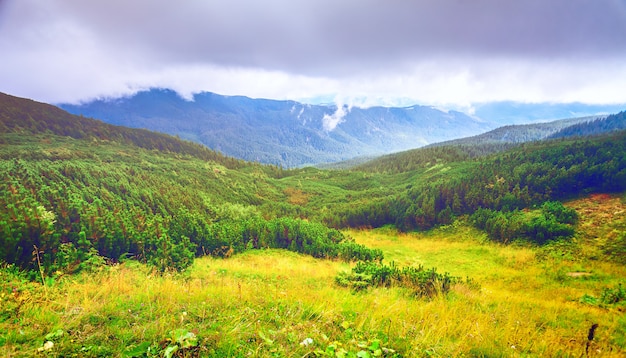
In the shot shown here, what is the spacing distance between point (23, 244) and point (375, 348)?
14.2m

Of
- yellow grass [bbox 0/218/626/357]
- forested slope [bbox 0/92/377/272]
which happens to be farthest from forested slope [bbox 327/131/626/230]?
yellow grass [bbox 0/218/626/357]

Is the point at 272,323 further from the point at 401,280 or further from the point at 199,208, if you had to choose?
the point at 199,208

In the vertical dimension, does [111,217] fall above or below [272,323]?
below

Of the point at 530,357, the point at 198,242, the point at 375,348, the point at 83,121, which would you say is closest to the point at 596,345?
the point at 530,357

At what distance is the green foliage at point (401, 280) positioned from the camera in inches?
360

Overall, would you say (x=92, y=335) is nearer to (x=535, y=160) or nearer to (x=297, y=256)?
(x=297, y=256)

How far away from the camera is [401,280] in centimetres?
1028

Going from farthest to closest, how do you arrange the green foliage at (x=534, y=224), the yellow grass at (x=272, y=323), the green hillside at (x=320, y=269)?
the green foliage at (x=534, y=224), the green hillside at (x=320, y=269), the yellow grass at (x=272, y=323)

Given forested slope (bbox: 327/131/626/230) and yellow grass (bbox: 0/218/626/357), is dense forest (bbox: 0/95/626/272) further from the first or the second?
yellow grass (bbox: 0/218/626/357)

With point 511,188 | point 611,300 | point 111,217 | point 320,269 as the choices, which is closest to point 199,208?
point 111,217

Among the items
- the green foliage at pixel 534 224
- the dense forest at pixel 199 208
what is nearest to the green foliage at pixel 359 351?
the dense forest at pixel 199 208

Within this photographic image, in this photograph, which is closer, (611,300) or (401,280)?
(611,300)

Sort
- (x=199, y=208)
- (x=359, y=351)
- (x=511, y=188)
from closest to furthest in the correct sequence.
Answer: (x=359, y=351) < (x=511, y=188) < (x=199, y=208)

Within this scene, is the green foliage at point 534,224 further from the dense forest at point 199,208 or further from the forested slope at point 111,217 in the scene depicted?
the forested slope at point 111,217
